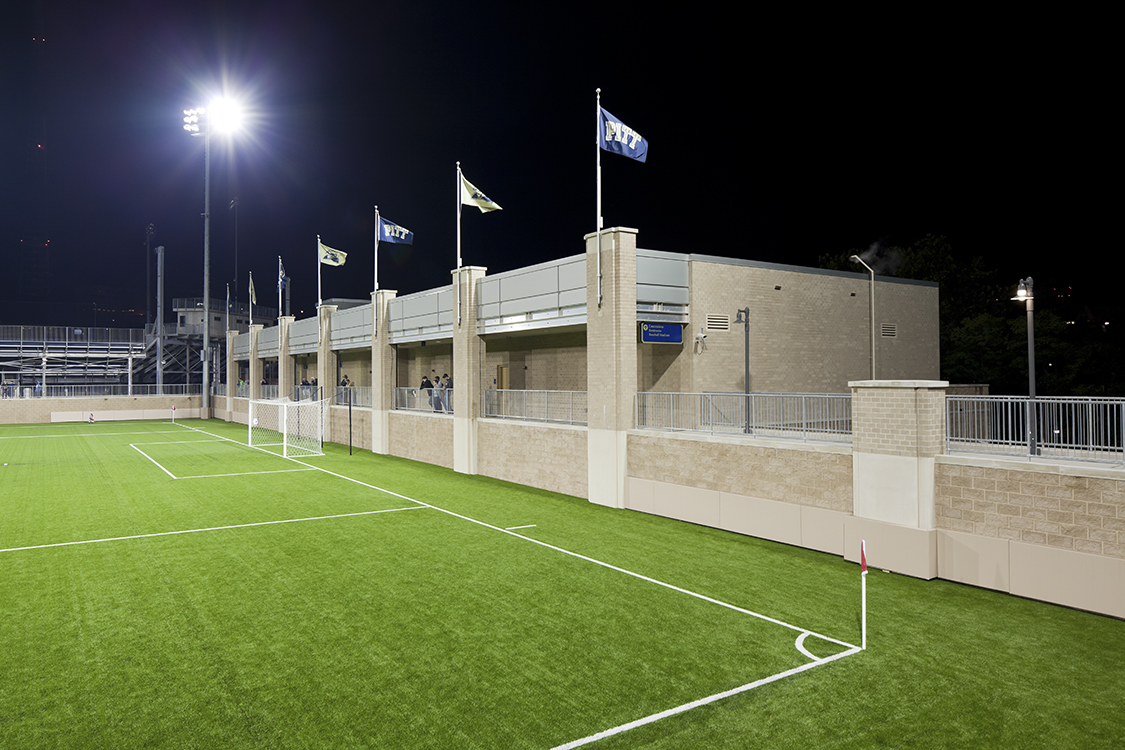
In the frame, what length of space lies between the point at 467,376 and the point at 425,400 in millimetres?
5575

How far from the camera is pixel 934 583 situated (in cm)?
1209

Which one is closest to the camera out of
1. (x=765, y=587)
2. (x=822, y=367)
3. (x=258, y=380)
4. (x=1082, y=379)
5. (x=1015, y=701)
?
(x=1015, y=701)

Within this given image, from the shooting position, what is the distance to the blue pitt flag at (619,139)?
19.7 meters

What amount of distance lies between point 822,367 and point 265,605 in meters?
21.5

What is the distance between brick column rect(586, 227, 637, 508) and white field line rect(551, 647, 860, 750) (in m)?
11.1

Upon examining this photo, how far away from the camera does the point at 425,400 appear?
→ 31.8m

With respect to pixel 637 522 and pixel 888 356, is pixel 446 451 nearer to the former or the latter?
pixel 637 522

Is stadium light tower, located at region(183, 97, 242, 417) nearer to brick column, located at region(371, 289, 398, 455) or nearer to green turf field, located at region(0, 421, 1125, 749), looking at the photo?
brick column, located at region(371, 289, 398, 455)

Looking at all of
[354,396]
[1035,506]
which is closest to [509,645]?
[1035,506]

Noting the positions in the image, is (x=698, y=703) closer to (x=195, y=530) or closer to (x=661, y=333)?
(x=195, y=530)

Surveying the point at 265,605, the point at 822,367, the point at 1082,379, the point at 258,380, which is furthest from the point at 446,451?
the point at 1082,379

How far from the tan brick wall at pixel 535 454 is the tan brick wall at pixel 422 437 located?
255 cm

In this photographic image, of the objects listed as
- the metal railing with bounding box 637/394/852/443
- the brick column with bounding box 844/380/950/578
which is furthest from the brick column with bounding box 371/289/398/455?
the brick column with bounding box 844/380/950/578

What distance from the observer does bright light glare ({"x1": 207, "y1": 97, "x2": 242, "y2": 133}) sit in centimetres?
5159
